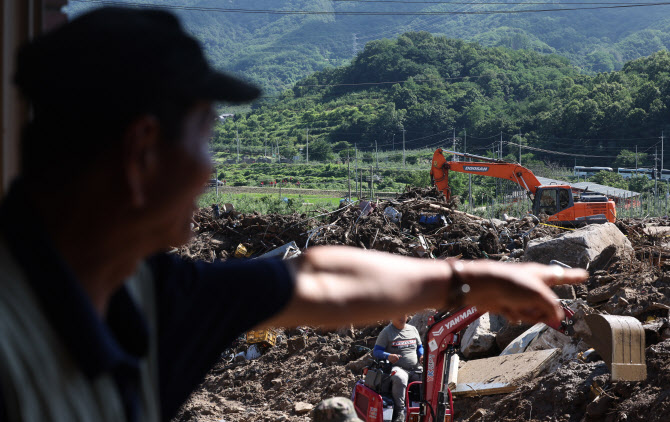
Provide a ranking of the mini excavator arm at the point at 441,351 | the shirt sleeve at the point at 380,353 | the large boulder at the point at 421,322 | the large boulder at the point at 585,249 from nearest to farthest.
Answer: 1. the mini excavator arm at the point at 441,351
2. the shirt sleeve at the point at 380,353
3. the large boulder at the point at 421,322
4. the large boulder at the point at 585,249

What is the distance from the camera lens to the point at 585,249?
1121 centimetres

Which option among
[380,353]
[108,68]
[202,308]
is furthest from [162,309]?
[380,353]

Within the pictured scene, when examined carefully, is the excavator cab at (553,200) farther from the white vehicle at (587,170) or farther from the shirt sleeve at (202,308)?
the white vehicle at (587,170)

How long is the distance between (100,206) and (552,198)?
737 inches

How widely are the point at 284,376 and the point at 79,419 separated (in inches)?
413

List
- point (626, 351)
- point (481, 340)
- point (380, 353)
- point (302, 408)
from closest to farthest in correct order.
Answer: point (626, 351), point (380, 353), point (302, 408), point (481, 340)

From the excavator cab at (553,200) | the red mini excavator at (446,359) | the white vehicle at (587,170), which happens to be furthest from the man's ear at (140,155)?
the white vehicle at (587,170)

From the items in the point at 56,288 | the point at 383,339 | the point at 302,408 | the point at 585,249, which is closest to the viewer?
the point at 56,288

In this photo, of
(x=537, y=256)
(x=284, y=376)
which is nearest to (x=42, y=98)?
(x=284, y=376)

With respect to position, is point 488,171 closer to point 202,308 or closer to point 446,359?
point 446,359

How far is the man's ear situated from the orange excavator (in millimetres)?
17557

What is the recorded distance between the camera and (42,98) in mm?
808

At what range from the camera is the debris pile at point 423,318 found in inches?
257

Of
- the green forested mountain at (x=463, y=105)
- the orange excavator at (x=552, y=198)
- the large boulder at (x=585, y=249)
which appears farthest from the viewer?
the green forested mountain at (x=463, y=105)
